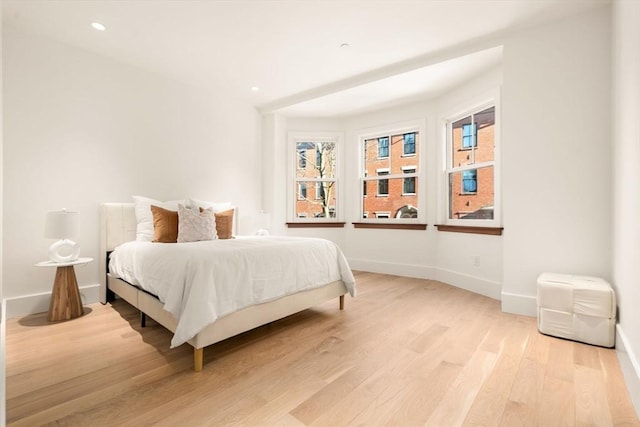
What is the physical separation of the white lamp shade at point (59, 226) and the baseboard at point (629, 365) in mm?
3985

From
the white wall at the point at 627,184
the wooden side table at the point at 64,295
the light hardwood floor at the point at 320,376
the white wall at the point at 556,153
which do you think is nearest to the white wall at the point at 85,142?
the wooden side table at the point at 64,295

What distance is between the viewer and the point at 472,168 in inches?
147

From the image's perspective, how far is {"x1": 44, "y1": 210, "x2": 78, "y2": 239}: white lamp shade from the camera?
8.49ft

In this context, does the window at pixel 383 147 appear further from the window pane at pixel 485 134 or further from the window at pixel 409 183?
the window pane at pixel 485 134

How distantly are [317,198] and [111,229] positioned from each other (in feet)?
9.85

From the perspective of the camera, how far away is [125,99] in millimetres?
3406

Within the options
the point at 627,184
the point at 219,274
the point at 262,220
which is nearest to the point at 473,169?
the point at 627,184

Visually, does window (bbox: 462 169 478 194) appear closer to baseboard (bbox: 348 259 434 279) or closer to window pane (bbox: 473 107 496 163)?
window pane (bbox: 473 107 496 163)

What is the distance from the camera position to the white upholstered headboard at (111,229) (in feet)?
10.3

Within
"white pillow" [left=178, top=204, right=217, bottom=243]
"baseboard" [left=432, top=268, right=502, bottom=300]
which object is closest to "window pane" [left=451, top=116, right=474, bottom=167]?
Answer: "baseboard" [left=432, top=268, right=502, bottom=300]

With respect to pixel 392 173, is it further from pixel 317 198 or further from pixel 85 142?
pixel 85 142

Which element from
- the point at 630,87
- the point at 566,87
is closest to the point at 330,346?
the point at 630,87

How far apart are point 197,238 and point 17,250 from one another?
156 cm

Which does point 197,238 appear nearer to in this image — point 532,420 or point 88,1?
point 88,1
